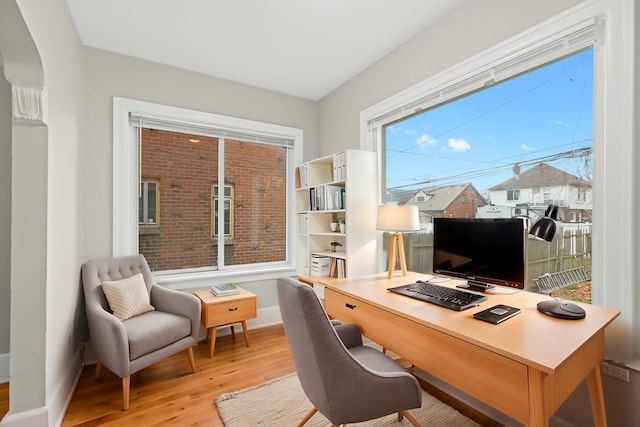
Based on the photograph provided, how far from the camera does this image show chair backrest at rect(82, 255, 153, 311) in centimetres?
231

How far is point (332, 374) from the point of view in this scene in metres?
1.23

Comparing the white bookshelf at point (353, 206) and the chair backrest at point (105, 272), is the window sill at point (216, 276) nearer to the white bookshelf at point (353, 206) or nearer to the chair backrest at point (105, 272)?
the chair backrest at point (105, 272)

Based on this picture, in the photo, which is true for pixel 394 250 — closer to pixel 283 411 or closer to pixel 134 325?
pixel 283 411

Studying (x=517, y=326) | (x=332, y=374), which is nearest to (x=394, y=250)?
(x=517, y=326)

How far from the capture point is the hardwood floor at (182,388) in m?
1.89

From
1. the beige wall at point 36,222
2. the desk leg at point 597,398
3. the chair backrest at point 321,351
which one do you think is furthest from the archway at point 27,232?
the desk leg at point 597,398

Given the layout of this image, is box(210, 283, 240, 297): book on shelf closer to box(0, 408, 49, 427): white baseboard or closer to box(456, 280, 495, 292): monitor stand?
box(0, 408, 49, 427): white baseboard

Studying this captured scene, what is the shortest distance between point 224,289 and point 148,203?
1113 mm

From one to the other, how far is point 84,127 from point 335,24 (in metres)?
2.24

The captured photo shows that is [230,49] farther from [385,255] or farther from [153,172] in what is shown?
[385,255]

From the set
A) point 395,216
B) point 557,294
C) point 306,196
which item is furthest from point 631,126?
point 306,196

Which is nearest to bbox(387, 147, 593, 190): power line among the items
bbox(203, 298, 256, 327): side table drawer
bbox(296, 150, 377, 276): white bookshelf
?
bbox(296, 150, 377, 276): white bookshelf

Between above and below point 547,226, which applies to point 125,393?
below

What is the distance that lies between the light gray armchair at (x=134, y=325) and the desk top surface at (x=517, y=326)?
1417 millimetres
